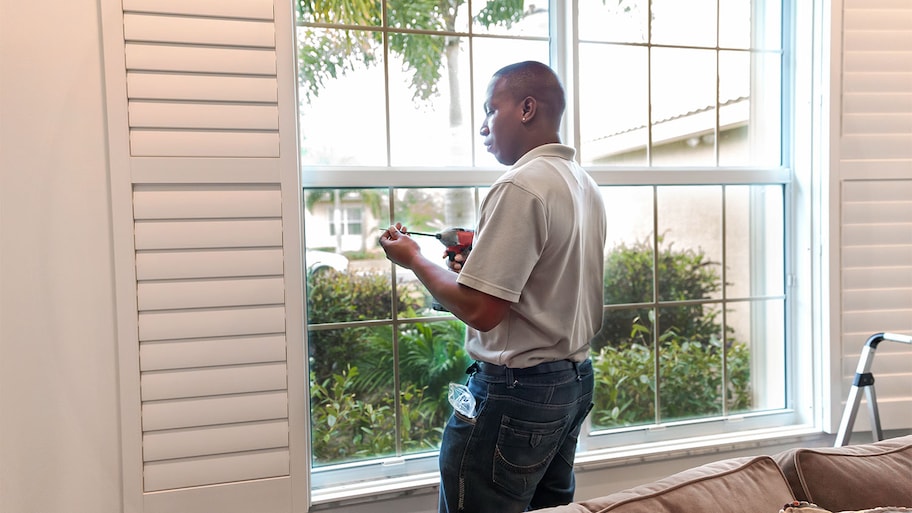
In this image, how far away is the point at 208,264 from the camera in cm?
166

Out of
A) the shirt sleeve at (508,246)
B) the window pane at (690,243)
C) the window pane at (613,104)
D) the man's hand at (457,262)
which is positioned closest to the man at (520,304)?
the shirt sleeve at (508,246)

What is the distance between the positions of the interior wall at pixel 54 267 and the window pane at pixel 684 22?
1.77 m

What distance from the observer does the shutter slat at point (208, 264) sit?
1.62 m

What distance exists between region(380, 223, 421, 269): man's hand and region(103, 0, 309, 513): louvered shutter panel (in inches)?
12.5

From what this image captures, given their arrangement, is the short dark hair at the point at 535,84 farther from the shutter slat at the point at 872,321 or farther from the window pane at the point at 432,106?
the shutter slat at the point at 872,321

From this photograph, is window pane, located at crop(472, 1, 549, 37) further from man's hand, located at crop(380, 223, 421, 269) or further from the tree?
man's hand, located at crop(380, 223, 421, 269)

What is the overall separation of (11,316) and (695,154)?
2.19 metres

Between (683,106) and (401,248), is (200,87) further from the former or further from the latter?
(683,106)

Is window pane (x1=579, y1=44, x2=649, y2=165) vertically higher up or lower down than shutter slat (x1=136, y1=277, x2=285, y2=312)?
higher up

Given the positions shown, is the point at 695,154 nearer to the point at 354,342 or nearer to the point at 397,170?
the point at 397,170

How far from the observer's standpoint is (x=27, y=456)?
1.59m

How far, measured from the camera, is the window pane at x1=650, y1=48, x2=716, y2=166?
220cm

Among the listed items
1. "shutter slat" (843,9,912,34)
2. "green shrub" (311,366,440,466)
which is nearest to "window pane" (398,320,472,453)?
"green shrub" (311,366,440,466)

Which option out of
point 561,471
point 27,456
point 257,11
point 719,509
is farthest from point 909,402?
point 27,456
